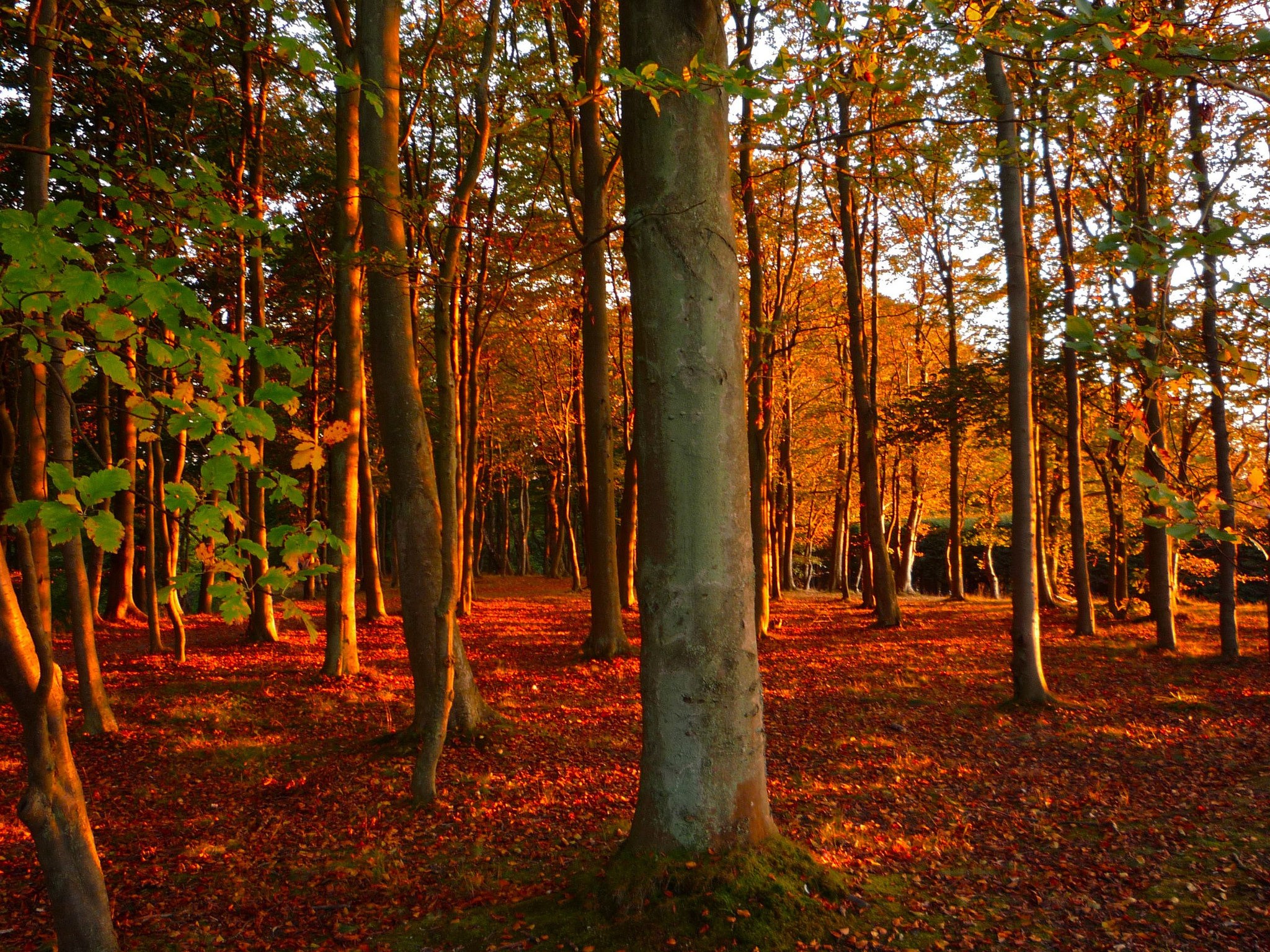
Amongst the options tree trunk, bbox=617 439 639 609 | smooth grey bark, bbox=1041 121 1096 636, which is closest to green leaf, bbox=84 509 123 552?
tree trunk, bbox=617 439 639 609

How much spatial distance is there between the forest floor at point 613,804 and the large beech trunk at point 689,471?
2.53ft

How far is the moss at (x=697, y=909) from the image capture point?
3488 mm

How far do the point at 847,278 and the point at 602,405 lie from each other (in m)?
7.13

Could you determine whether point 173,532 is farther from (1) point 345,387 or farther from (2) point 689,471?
(2) point 689,471

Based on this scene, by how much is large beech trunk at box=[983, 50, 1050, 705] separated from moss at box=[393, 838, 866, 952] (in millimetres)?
6089

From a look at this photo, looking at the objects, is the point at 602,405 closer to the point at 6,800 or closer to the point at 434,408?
the point at 6,800

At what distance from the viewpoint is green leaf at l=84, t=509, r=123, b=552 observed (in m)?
2.34

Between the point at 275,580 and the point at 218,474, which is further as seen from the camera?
the point at 275,580

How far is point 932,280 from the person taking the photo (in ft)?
63.4

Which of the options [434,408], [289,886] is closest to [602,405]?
[289,886]

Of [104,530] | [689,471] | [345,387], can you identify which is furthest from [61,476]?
[345,387]

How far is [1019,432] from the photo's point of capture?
8.83 metres

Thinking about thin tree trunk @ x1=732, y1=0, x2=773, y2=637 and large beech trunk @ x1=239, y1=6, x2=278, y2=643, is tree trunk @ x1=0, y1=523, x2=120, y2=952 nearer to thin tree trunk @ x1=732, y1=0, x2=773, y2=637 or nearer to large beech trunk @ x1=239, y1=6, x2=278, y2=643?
large beech trunk @ x1=239, y1=6, x2=278, y2=643

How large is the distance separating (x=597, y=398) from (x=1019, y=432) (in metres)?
6.27
